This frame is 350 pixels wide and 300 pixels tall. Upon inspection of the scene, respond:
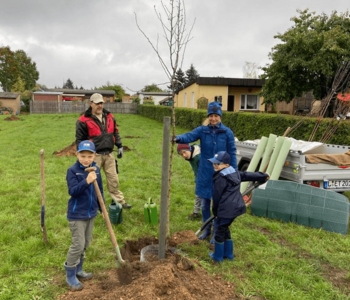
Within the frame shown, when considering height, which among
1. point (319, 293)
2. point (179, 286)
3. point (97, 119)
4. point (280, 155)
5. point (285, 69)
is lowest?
point (319, 293)

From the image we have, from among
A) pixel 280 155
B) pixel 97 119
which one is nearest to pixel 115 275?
pixel 97 119

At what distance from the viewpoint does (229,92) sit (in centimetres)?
2605

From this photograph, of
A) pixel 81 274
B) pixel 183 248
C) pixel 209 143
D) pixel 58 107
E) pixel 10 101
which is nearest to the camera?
pixel 81 274

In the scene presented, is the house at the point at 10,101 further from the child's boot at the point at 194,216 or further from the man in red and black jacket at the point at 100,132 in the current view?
the child's boot at the point at 194,216

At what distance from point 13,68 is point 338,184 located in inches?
2768

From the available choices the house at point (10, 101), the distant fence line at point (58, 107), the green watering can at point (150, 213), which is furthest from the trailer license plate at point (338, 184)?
the house at point (10, 101)

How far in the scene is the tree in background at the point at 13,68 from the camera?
202 ft

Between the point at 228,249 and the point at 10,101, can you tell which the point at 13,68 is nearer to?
the point at 10,101

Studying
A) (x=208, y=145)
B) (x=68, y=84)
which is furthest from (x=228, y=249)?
(x=68, y=84)

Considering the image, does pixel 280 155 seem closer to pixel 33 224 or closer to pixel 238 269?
pixel 238 269

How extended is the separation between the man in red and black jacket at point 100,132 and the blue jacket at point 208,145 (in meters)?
1.51

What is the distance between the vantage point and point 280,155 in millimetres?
5953

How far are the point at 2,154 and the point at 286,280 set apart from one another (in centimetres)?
1101

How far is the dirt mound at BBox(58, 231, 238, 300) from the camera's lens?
2820 millimetres
